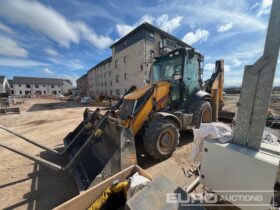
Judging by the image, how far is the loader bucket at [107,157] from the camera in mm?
2357

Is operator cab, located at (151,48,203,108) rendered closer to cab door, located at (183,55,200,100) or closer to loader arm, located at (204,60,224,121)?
cab door, located at (183,55,200,100)

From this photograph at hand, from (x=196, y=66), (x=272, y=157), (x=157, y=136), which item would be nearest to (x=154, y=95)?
(x=157, y=136)

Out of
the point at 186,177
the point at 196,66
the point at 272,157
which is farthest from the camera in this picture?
the point at 196,66

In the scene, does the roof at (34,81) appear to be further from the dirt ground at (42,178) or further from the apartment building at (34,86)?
the dirt ground at (42,178)

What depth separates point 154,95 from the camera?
3.74 m

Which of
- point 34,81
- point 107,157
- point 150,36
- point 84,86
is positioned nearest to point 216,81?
point 107,157

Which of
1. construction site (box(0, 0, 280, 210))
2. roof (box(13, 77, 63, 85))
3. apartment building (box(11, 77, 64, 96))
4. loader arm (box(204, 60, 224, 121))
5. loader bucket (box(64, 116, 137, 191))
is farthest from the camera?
roof (box(13, 77, 63, 85))

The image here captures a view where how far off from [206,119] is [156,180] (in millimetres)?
4025

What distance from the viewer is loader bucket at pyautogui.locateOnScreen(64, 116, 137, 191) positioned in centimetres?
236

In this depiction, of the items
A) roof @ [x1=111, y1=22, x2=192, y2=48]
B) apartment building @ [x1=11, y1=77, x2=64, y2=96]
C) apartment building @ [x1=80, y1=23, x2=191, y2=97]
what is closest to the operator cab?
apartment building @ [x1=80, y1=23, x2=191, y2=97]

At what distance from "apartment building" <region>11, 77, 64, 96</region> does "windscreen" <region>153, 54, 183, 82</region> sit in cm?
7227

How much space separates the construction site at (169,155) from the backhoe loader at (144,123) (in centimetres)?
2

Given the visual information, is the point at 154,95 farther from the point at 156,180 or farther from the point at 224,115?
the point at 224,115

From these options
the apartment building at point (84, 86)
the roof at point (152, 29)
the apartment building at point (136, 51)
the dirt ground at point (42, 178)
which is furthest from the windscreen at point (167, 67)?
the apartment building at point (84, 86)
